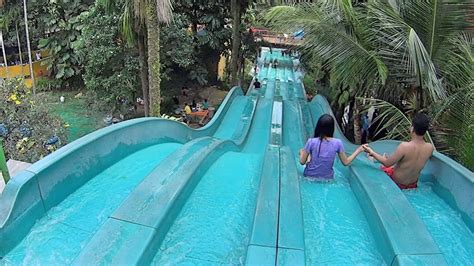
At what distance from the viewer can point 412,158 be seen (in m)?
4.43

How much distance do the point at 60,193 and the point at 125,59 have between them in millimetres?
10438

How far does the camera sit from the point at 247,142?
944 cm

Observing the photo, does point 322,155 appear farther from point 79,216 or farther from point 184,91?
point 184,91

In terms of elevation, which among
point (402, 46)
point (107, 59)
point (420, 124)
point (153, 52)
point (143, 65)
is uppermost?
point (402, 46)

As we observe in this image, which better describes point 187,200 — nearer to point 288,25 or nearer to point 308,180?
point 308,180

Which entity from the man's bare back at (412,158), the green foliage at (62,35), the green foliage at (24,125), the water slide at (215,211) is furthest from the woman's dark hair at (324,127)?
the green foliage at (62,35)

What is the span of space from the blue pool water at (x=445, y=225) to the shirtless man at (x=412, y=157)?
19 centimetres

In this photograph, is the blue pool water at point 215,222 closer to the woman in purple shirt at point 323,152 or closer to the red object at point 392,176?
the woman in purple shirt at point 323,152

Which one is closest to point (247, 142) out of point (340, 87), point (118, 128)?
point (340, 87)

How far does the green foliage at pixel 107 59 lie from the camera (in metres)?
13.0

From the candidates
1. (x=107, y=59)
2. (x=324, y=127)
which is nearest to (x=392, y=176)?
(x=324, y=127)

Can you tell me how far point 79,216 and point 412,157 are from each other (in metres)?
3.66

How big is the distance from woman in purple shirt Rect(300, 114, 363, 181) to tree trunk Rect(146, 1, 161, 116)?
5.69 meters

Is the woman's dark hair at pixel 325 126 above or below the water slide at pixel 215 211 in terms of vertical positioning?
above
